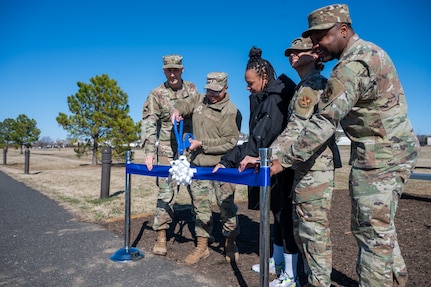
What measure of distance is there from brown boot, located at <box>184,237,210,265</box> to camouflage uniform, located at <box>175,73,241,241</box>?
0.27 feet

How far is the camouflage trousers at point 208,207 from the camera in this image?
3.81 m

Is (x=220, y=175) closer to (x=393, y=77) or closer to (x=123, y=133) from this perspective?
(x=393, y=77)

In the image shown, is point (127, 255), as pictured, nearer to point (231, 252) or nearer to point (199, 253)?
point (199, 253)

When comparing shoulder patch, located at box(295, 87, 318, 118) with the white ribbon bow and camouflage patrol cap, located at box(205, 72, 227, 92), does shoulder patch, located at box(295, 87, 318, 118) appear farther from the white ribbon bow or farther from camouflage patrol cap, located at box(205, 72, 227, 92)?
camouflage patrol cap, located at box(205, 72, 227, 92)

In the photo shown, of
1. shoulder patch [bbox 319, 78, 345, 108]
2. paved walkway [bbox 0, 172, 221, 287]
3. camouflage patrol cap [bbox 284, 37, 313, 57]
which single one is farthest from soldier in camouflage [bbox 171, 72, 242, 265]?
shoulder patch [bbox 319, 78, 345, 108]

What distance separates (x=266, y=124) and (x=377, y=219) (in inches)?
47.0

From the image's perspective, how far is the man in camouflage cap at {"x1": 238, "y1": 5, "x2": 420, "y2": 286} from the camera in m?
2.00

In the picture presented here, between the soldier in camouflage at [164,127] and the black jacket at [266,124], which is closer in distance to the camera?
the black jacket at [266,124]

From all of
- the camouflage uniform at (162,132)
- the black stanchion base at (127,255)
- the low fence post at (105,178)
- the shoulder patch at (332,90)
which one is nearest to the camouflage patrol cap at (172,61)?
the camouflage uniform at (162,132)

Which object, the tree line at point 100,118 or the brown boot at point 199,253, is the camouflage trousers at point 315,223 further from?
the tree line at point 100,118

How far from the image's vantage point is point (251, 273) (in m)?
3.35

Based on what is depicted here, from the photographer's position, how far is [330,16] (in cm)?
214

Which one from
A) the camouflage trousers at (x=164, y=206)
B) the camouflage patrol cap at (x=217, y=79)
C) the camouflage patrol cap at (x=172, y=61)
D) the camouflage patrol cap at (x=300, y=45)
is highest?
the camouflage patrol cap at (x=172, y=61)

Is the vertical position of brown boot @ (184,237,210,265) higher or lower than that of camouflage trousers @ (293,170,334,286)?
lower
